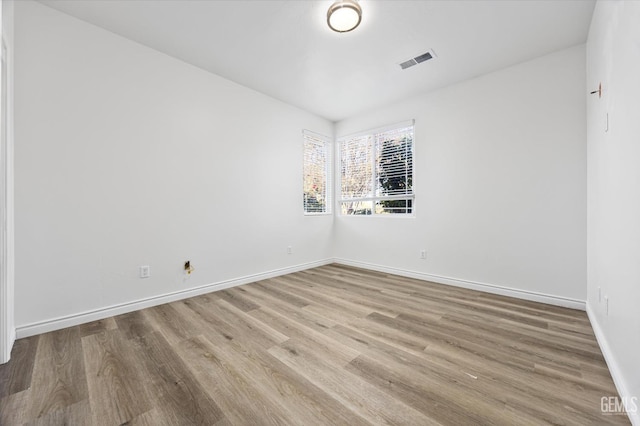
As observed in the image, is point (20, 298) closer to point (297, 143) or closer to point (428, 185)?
point (297, 143)

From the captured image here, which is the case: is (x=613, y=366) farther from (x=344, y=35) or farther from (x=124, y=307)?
(x=124, y=307)

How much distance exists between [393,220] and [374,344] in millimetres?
2460

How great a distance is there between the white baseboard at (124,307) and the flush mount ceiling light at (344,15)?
121 inches

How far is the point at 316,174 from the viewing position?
4.77m

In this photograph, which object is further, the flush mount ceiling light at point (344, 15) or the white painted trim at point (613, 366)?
the flush mount ceiling light at point (344, 15)

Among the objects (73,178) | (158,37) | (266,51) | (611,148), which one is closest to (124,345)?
(73,178)

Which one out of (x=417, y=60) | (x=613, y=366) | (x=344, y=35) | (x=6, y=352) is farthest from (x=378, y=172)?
(x=6, y=352)

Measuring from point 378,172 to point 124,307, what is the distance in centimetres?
378

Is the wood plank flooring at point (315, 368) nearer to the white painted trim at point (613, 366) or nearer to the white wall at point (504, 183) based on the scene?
the white painted trim at point (613, 366)

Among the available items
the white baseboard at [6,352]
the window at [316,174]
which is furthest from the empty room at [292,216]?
the window at [316,174]

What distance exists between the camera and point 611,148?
1.74 m

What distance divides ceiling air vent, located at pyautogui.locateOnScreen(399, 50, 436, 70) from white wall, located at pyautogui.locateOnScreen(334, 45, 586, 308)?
5.1 inches

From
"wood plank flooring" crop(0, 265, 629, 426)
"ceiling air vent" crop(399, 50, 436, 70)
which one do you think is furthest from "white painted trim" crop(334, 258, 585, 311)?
"ceiling air vent" crop(399, 50, 436, 70)

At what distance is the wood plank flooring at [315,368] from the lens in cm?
131
